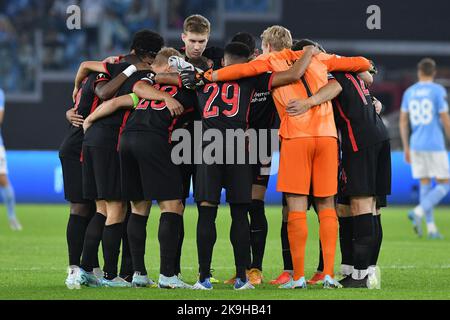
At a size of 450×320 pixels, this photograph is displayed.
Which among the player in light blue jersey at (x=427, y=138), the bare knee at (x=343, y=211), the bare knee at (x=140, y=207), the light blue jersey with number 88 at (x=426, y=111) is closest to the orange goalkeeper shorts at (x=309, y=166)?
the bare knee at (x=343, y=211)

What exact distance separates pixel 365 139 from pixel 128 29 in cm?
1755

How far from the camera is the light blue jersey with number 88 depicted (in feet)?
47.1

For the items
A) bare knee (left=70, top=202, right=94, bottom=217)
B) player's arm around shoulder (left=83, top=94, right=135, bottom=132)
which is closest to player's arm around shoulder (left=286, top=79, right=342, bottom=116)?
player's arm around shoulder (left=83, top=94, right=135, bottom=132)

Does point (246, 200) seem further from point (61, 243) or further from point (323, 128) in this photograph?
point (61, 243)

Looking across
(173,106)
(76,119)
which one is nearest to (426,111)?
(76,119)

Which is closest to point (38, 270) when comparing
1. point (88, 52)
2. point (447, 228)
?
point (447, 228)

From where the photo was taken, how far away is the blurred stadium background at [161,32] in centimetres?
2347

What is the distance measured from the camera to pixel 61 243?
13016 mm

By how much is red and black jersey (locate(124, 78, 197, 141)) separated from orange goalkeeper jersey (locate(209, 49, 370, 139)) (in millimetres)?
385

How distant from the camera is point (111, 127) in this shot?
8.41 meters

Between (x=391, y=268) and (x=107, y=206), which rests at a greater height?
(x=107, y=206)

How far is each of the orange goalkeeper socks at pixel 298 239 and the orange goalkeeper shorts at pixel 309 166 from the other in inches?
8.0

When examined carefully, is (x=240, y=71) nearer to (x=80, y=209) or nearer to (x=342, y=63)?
(x=342, y=63)

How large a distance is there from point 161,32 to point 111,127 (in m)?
16.0
